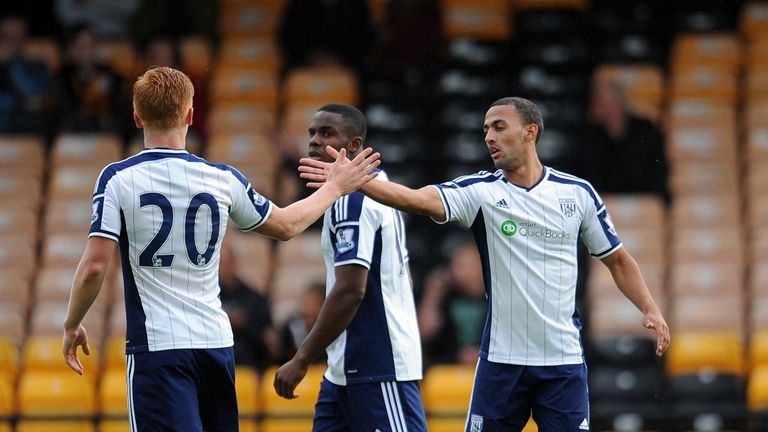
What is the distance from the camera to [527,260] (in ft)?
19.9

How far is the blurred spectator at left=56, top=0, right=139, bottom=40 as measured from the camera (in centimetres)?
1314

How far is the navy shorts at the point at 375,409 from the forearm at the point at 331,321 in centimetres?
27

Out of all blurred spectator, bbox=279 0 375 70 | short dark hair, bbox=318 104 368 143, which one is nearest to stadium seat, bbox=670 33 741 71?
blurred spectator, bbox=279 0 375 70

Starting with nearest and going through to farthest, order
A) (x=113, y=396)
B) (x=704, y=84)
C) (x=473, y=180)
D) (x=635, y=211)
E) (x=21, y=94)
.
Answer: (x=473, y=180) → (x=113, y=396) → (x=635, y=211) → (x=21, y=94) → (x=704, y=84)

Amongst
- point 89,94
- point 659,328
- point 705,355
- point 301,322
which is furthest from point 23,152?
point 659,328

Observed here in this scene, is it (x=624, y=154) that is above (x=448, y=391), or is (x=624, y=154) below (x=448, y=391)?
above

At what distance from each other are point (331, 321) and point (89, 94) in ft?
23.8

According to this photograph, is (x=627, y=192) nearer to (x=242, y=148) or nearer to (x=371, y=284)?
(x=242, y=148)

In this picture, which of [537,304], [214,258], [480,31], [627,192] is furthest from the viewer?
[480,31]

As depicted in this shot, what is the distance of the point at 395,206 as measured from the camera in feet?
18.5

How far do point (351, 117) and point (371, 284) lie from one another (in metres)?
0.84

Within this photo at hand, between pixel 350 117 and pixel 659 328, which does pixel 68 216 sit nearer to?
pixel 350 117

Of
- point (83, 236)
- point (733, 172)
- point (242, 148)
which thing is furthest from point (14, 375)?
point (733, 172)

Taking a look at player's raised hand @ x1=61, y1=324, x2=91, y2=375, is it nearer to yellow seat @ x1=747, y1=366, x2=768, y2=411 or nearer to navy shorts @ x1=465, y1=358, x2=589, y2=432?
navy shorts @ x1=465, y1=358, x2=589, y2=432
